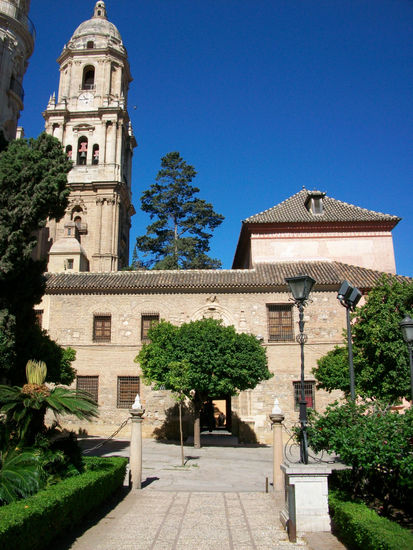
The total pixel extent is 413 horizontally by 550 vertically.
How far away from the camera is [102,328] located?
2141 centimetres

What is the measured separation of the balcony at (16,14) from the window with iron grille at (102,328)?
509 inches

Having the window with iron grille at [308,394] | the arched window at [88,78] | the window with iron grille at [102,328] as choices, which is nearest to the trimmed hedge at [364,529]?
the window with iron grille at [308,394]

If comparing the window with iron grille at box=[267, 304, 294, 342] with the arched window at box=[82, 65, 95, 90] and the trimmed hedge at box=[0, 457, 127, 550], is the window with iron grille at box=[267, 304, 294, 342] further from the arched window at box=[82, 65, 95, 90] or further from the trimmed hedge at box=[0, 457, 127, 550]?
the arched window at box=[82, 65, 95, 90]

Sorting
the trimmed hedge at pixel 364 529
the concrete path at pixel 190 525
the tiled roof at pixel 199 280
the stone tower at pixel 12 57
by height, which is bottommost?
the concrete path at pixel 190 525

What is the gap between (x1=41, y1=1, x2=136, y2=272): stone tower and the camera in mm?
37438

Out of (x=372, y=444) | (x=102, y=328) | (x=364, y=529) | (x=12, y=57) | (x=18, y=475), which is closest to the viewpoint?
(x=364, y=529)

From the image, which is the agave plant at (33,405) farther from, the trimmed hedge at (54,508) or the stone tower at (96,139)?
the stone tower at (96,139)

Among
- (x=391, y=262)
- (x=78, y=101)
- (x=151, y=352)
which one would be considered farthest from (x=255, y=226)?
(x=78, y=101)

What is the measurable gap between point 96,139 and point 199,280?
948 inches

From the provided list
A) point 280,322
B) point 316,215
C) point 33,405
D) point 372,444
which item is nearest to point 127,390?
point 280,322

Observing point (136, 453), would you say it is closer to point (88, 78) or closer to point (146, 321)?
point (146, 321)

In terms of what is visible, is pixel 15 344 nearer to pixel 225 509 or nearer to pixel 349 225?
pixel 225 509

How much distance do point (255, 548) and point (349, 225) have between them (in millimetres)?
21741

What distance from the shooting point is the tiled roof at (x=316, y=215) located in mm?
25578
